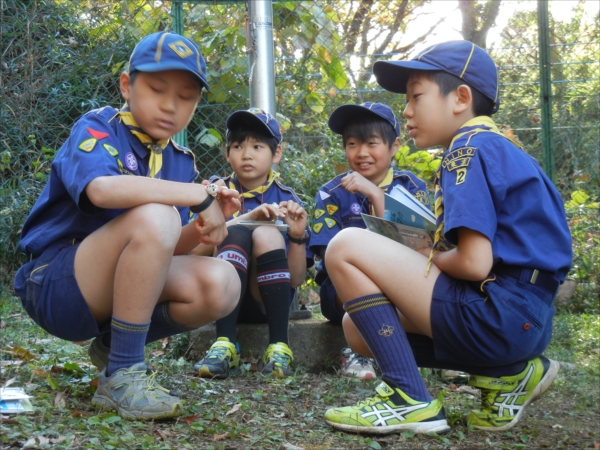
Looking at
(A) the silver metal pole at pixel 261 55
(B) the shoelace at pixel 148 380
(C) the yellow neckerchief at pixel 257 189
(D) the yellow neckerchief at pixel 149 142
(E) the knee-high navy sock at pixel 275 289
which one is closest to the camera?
(B) the shoelace at pixel 148 380

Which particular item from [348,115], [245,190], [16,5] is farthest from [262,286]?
[16,5]

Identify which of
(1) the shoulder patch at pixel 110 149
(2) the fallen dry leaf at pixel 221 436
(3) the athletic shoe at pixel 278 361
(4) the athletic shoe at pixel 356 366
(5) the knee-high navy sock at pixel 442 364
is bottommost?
(4) the athletic shoe at pixel 356 366

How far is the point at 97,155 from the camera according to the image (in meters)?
2.29

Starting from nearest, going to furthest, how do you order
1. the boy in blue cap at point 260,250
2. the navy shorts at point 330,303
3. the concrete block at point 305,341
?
the boy in blue cap at point 260,250
the navy shorts at point 330,303
the concrete block at point 305,341

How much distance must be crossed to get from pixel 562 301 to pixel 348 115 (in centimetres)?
241

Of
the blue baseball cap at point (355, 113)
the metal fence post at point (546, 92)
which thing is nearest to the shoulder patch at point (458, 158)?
the blue baseball cap at point (355, 113)

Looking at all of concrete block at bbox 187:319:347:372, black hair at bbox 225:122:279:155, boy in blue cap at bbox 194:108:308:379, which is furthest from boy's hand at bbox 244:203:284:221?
concrete block at bbox 187:319:347:372

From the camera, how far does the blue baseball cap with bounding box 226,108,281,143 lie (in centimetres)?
357

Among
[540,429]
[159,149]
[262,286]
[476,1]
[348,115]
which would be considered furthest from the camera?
[476,1]

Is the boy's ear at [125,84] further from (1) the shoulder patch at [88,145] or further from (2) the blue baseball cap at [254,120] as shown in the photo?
(2) the blue baseball cap at [254,120]

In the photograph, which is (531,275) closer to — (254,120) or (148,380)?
(148,380)

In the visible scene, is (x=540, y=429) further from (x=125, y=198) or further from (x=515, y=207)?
(x=125, y=198)

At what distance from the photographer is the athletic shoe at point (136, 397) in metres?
2.21

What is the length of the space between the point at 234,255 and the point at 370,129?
928 mm
